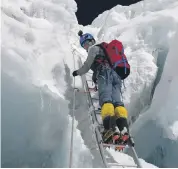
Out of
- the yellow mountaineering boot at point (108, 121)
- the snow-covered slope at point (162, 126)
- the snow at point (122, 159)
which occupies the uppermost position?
the snow-covered slope at point (162, 126)

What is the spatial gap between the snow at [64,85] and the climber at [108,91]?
0.38 meters

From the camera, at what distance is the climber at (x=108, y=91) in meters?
4.25

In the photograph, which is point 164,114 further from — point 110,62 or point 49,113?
point 49,113

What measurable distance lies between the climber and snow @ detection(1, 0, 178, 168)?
0.38 meters

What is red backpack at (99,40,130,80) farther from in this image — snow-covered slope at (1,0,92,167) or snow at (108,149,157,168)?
snow at (108,149,157,168)

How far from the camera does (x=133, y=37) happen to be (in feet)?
25.6

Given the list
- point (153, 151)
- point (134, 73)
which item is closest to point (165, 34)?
point (134, 73)

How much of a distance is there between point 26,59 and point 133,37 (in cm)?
347

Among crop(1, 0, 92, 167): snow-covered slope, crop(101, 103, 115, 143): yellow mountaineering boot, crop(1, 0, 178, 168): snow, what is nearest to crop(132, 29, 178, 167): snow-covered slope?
crop(1, 0, 178, 168): snow

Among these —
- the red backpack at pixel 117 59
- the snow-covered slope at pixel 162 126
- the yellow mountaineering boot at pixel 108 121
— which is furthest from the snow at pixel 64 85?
the red backpack at pixel 117 59

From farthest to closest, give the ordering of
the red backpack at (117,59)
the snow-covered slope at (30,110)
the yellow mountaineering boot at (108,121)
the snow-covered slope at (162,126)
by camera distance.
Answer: the snow-covered slope at (162,126), the red backpack at (117,59), the snow-covered slope at (30,110), the yellow mountaineering boot at (108,121)

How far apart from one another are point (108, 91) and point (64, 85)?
35.4 inches

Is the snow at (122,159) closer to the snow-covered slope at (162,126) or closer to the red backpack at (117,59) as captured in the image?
the red backpack at (117,59)

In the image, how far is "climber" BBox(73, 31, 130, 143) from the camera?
4.25 m
